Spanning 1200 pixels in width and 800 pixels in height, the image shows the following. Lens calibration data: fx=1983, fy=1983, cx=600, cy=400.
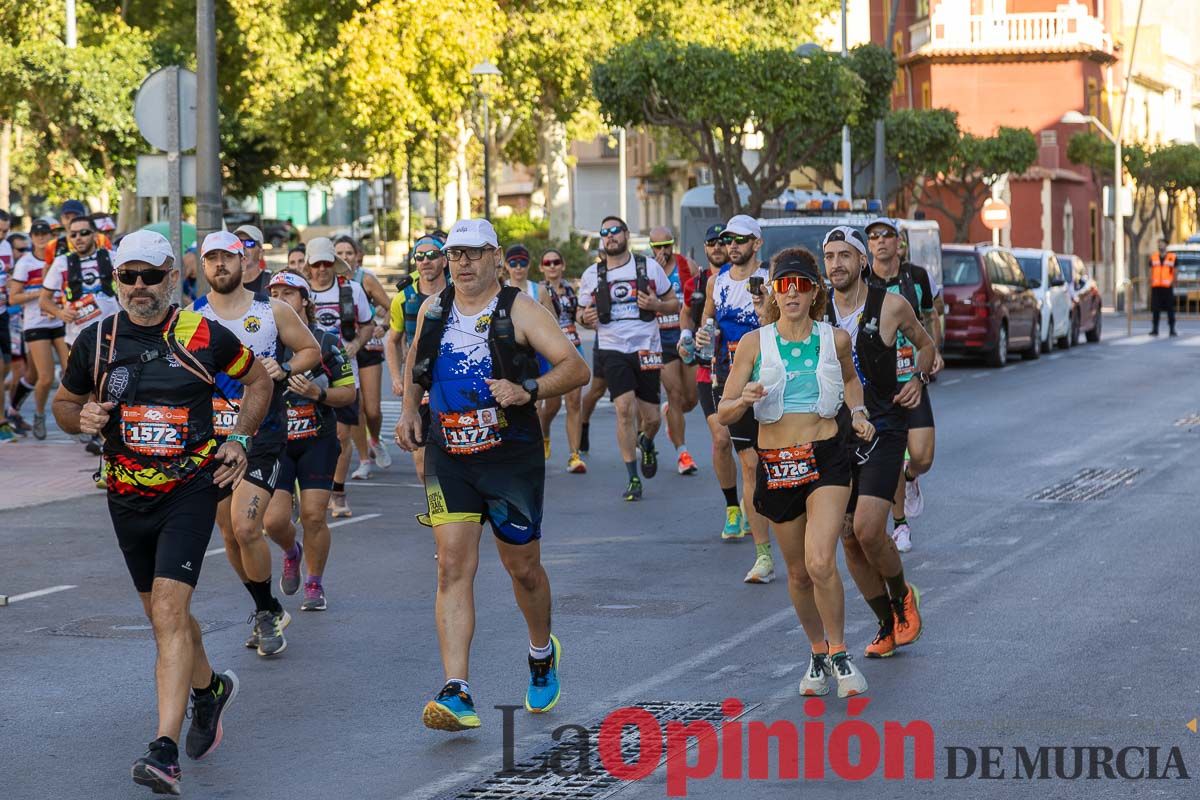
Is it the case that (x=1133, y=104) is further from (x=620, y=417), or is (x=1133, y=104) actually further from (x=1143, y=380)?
(x=620, y=417)

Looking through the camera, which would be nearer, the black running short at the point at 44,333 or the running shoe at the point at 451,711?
the running shoe at the point at 451,711

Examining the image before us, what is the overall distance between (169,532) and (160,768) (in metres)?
0.80

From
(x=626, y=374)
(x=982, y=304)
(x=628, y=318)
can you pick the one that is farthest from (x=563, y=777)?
(x=982, y=304)

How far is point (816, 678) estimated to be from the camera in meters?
7.52

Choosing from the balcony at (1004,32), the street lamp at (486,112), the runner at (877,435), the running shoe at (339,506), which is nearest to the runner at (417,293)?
the running shoe at (339,506)

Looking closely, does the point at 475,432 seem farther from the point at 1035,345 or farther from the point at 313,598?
the point at 1035,345

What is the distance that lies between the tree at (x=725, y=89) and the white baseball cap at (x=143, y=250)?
29017 millimetres

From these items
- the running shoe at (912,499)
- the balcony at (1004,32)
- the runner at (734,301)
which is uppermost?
the balcony at (1004,32)

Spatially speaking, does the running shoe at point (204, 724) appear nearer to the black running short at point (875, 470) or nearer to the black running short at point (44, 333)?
the black running short at point (875, 470)

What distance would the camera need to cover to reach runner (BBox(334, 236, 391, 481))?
14.2 meters

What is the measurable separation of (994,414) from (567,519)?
29.2 ft

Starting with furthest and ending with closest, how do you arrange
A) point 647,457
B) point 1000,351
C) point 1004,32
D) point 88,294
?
point 1004,32 → point 1000,351 → point 88,294 → point 647,457

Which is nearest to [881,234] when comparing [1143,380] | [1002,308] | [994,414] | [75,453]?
[75,453]

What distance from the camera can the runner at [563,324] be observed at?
49.7 ft
